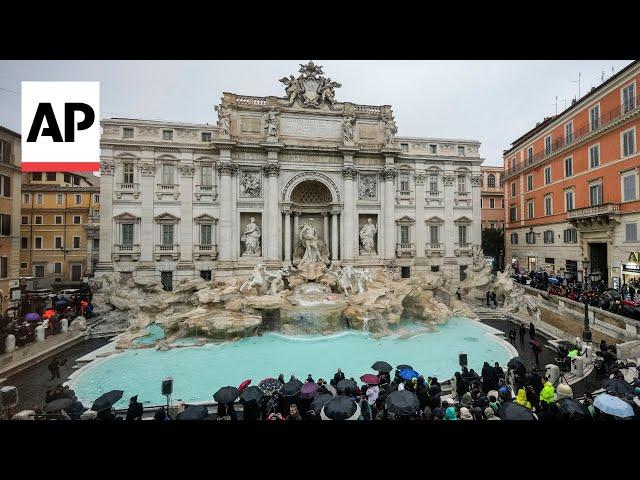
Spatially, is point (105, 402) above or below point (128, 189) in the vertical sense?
below

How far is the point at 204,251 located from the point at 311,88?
578 inches

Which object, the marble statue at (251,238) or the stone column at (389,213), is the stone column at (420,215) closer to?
the stone column at (389,213)

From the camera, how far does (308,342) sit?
13195 millimetres

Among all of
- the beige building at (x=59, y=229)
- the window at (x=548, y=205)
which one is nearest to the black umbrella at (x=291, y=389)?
the beige building at (x=59, y=229)

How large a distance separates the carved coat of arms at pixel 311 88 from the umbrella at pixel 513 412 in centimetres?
2154

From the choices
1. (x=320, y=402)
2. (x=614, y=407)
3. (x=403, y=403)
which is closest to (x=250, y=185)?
(x=320, y=402)

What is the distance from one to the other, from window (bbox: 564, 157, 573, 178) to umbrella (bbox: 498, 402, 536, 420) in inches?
823

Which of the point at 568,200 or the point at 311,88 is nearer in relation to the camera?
the point at 568,200

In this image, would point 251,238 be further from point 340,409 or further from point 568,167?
point 568,167

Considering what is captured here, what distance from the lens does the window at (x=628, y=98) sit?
15.1 meters

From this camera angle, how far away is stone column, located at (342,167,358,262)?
72.8ft

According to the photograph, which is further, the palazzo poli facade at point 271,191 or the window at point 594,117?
the palazzo poli facade at point 271,191

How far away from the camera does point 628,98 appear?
1546 centimetres

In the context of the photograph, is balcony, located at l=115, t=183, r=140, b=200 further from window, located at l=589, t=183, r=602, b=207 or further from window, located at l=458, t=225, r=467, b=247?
window, located at l=589, t=183, r=602, b=207
